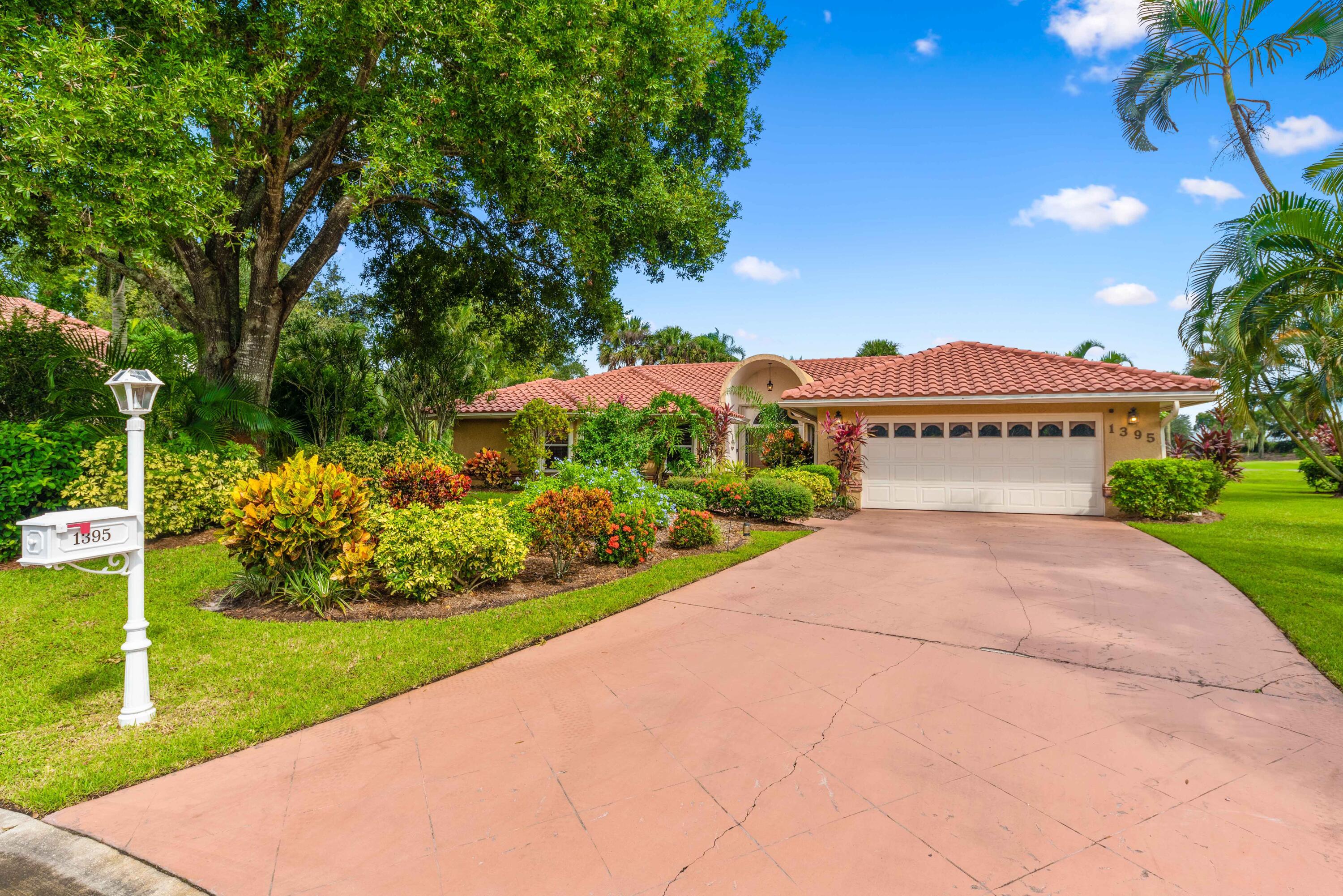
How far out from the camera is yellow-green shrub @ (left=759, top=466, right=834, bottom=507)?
13.9 meters

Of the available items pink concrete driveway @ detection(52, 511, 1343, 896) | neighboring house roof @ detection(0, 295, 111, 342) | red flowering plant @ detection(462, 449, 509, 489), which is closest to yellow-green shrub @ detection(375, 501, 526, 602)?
pink concrete driveway @ detection(52, 511, 1343, 896)

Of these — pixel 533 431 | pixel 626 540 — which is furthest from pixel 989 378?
pixel 533 431

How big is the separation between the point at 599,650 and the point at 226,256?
10703mm

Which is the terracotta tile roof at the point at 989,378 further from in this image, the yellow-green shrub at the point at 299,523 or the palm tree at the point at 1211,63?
the yellow-green shrub at the point at 299,523

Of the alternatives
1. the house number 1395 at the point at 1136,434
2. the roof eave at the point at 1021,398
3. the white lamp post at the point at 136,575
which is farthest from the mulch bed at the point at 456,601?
the house number 1395 at the point at 1136,434

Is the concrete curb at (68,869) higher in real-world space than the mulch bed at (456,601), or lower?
lower

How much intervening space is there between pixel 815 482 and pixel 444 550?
31.7 ft

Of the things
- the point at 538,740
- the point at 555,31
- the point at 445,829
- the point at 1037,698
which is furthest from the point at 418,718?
the point at 555,31

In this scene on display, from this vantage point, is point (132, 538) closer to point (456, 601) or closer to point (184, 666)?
point (184, 666)

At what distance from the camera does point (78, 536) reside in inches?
142

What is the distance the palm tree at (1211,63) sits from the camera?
435 inches

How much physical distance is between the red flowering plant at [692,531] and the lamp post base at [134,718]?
6601 mm

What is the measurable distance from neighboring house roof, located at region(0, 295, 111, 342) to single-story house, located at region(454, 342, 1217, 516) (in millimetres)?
15015

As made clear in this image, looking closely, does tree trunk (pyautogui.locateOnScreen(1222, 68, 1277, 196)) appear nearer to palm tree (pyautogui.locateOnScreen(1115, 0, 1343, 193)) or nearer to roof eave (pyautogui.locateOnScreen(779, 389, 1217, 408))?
palm tree (pyautogui.locateOnScreen(1115, 0, 1343, 193))
